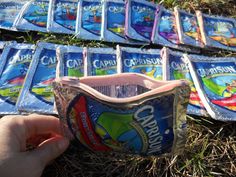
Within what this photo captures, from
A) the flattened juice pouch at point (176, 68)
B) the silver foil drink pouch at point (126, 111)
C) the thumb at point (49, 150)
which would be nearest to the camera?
the silver foil drink pouch at point (126, 111)

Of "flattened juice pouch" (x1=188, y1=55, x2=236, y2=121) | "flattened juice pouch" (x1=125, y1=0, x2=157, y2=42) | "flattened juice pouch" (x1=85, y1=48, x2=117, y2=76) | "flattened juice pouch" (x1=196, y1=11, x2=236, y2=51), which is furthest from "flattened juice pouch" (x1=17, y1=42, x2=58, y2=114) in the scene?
"flattened juice pouch" (x1=196, y1=11, x2=236, y2=51)

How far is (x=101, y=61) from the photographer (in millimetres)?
1706

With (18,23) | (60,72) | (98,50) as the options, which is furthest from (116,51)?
(18,23)

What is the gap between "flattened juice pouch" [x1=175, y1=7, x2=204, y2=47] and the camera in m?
1.84

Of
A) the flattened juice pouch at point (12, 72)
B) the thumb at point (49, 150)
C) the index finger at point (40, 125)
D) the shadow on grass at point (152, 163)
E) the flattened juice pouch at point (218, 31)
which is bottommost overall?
the shadow on grass at point (152, 163)

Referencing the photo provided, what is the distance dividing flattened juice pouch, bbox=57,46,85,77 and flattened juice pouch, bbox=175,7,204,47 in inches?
18.1

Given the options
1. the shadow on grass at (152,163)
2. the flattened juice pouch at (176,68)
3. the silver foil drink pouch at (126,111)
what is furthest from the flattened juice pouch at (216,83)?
the silver foil drink pouch at (126,111)

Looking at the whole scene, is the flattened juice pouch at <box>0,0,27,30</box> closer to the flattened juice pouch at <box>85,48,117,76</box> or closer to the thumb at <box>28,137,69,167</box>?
the flattened juice pouch at <box>85,48,117,76</box>

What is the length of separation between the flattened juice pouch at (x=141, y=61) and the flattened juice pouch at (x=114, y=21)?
0.11 m

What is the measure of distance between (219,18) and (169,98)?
107cm

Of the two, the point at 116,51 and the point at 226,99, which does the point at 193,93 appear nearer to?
the point at 226,99

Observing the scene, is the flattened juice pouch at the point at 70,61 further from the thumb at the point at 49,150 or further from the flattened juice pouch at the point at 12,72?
the thumb at the point at 49,150

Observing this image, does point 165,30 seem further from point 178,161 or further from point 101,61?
point 178,161

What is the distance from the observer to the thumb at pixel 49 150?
47.7 inches
